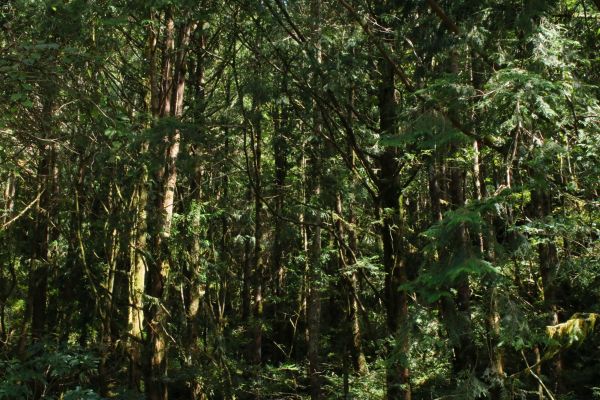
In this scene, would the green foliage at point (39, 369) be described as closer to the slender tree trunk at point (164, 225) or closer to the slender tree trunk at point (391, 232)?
the slender tree trunk at point (164, 225)

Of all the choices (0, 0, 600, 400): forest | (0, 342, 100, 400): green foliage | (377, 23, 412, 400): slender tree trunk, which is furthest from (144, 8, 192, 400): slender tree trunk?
(377, 23, 412, 400): slender tree trunk

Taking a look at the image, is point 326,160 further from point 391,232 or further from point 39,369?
point 39,369

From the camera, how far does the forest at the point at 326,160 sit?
513 cm

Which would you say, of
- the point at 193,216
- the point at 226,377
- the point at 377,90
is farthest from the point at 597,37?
the point at 226,377

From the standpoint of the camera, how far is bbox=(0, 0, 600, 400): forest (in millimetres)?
5133

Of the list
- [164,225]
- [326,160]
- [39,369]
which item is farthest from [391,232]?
[39,369]

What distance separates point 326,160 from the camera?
341 inches

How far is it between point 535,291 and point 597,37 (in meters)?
8.96

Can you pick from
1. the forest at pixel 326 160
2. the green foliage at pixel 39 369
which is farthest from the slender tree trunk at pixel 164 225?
the green foliage at pixel 39 369

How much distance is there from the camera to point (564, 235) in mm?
6086

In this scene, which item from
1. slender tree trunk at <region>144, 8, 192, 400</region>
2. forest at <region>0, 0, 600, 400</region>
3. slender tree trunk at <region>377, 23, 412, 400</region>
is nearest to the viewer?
forest at <region>0, 0, 600, 400</region>

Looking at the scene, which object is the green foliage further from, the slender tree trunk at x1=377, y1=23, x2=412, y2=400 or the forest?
the slender tree trunk at x1=377, y1=23, x2=412, y2=400

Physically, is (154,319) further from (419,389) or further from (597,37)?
(597,37)

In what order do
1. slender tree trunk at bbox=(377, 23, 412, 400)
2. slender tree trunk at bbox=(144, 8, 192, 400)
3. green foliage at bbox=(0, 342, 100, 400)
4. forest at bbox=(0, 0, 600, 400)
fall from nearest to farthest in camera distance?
1. forest at bbox=(0, 0, 600, 400)
2. green foliage at bbox=(0, 342, 100, 400)
3. slender tree trunk at bbox=(377, 23, 412, 400)
4. slender tree trunk at bbox=(144, 8, 192, 400)
